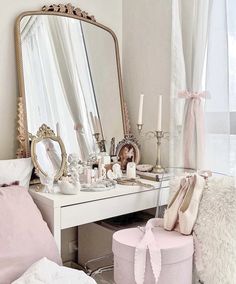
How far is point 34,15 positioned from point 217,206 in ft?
5.01

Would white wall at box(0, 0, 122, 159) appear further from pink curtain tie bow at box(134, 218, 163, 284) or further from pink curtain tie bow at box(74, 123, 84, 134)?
pink curtain tie bow at box(134, 218, 163, 284)

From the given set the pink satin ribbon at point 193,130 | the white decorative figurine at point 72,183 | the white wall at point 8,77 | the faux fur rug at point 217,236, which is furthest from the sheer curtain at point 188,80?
the white wall at point 8,77

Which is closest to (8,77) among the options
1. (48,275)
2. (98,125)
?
(98,125)

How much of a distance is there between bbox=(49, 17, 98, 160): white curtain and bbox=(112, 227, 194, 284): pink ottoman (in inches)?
32.7

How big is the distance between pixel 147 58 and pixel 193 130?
2.32 ft

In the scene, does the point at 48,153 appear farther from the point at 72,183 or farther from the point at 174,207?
the point at 174,207

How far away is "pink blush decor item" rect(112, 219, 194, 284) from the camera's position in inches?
58.6

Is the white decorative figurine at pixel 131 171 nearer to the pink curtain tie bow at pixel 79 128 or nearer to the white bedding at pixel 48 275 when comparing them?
the pink curtain tie bow at pixel 79 128

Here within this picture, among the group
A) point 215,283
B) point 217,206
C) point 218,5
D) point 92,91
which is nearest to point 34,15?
point 92,91

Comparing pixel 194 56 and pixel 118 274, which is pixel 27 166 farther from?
pixel 194 56

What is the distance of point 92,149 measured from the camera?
7.66 ft

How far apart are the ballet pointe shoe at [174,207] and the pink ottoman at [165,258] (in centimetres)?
8

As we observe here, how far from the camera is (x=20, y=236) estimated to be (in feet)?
4.96

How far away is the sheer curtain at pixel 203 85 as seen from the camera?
1935 mm
